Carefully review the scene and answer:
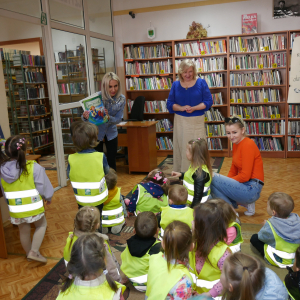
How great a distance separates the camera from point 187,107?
3926mm

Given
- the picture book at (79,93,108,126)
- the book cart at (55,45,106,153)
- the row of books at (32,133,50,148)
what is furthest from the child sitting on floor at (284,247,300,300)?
the row of books at (32,133,50,148)

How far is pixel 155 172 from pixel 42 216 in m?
Result: 1.11

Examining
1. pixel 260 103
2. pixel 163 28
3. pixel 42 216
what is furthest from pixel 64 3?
pixel 260 103

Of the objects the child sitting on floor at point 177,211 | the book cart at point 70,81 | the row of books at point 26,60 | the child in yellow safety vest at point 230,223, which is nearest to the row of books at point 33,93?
the row of books at point 26,60

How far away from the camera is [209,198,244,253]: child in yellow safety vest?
171 centimetres

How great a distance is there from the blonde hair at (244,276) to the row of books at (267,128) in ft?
15.9

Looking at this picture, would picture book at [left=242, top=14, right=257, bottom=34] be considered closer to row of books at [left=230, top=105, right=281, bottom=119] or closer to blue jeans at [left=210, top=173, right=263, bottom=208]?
row of books at [left=230, top=105, right=281, bottom=119]

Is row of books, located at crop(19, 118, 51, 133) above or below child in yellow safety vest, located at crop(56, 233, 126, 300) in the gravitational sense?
above

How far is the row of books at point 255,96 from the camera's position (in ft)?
18.3

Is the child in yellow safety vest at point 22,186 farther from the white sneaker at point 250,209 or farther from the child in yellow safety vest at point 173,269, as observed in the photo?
the white sneaker at point 250,209

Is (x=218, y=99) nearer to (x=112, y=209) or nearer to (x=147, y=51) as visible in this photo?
(x=147, y=51)

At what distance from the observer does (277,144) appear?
5.66 metres

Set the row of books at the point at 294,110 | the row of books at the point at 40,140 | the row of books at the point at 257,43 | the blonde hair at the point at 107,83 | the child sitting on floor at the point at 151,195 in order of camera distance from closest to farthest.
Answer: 1. the child sitting on floor at the point at 151,195
2. the blonde hair at the point at 107,83
3. the row of books at the point at 257,43
4. the row of books at the point at 294,110
5. the row of books at the point at 40,140

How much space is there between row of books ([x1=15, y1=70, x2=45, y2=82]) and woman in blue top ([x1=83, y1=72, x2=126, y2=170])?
3565mm
